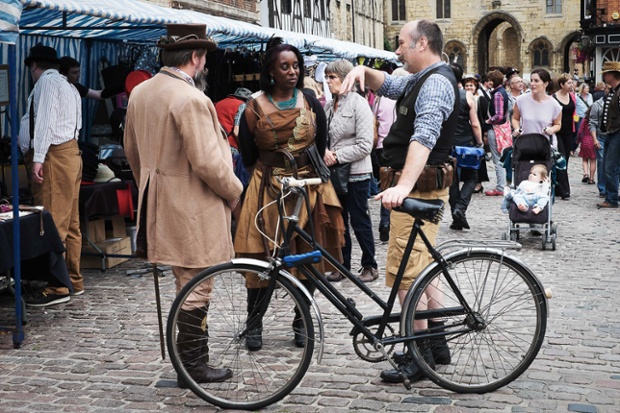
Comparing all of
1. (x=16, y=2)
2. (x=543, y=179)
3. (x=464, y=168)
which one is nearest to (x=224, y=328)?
(x=16, y=2)

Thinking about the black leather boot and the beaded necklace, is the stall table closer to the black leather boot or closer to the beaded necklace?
the beaded necklace

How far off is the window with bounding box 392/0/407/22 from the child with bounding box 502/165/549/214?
5766 cm

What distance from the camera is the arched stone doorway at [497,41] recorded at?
67188 mm

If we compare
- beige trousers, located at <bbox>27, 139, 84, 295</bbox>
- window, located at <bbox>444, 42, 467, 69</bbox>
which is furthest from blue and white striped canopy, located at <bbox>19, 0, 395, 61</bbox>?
window, located at <bbox>444, 42, 467, 69</bbox>

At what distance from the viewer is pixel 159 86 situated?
195 inches

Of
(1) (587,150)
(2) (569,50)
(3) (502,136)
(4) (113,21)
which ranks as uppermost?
(2) (569,50)

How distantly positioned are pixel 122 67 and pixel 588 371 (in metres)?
7.64

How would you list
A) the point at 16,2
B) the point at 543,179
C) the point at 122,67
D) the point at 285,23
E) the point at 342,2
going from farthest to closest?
1. the point at 342,2
2. the point at 285,23
3. the point at 122,67
4. the point at 543,179
5. the point at 16,2

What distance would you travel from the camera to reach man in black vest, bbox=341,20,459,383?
476 centimetres

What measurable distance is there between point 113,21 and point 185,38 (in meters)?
5.00

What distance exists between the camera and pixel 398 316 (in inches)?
190

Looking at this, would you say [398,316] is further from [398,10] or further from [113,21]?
[398,10]

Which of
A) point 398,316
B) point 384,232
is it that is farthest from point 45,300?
point 384,232

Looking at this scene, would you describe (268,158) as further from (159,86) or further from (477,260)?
(477,260)
